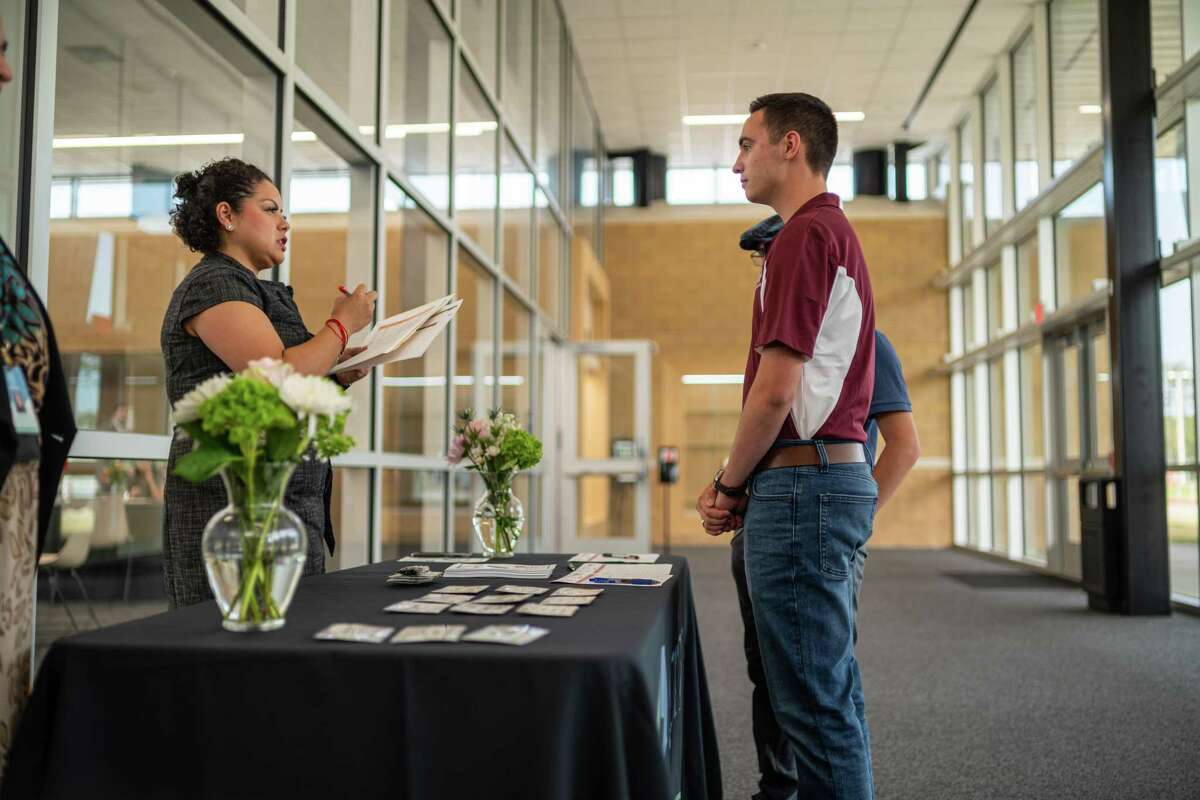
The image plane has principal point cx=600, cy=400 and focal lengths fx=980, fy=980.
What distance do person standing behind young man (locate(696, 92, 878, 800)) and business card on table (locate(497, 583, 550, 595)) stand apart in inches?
14.8

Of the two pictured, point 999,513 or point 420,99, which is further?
point 999,513

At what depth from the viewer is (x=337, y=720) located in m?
1.20

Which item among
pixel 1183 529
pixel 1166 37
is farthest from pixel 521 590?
pixel 1166 37

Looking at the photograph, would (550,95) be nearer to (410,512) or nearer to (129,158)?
(410,512)

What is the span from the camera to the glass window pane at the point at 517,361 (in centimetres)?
717

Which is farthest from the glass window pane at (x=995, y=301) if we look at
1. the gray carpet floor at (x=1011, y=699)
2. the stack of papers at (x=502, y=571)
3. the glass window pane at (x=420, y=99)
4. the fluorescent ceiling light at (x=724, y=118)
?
the stack of papers at (x=502, y=571)

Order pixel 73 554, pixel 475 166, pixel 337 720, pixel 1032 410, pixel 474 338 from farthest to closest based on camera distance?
pixel 1032 410
pixel 474 338
pixel 475 166
pixel 73 554
pixel 337 720

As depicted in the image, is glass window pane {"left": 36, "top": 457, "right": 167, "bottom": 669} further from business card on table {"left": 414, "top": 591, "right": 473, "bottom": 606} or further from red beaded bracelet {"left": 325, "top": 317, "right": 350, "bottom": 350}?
business card on table {"left": 414, "top": 591, "right": 473, "bottom": 606}

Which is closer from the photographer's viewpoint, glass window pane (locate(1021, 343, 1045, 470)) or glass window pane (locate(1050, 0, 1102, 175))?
glass window pane (locate(1050, 0, 1102, 175))

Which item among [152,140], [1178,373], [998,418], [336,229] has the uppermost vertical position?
[152,140]

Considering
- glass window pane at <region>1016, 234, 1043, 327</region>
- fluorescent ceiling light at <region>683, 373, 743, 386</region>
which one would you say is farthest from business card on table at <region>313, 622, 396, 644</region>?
fluorescent ceiling light at <region>683, 373, 743, 386</region>

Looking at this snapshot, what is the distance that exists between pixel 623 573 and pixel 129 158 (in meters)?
2.83

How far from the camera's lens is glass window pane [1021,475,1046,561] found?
Answer: 9.85 meters

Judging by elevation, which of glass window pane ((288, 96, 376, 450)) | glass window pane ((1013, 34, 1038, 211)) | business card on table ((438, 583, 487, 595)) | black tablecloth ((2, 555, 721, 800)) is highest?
glass window pane ((1013, 34, 1038, 211))
